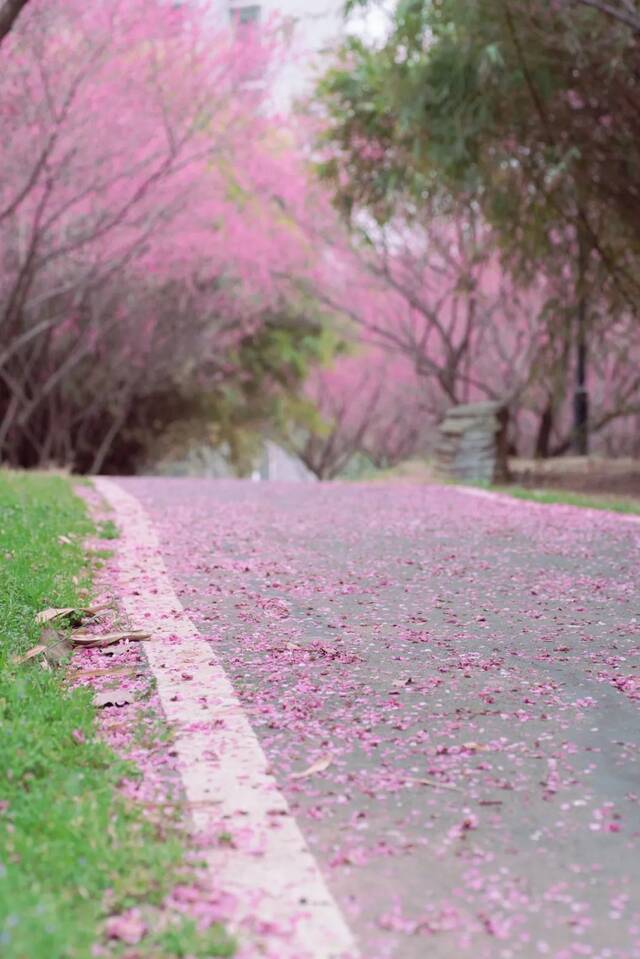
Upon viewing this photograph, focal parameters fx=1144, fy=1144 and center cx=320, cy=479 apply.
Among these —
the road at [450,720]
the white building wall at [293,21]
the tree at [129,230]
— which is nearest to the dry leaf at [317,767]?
the road at [450,720]

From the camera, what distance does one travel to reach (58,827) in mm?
2541

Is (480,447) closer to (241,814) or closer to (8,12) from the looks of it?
(8,12)

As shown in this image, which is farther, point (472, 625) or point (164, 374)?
point (164, 374)

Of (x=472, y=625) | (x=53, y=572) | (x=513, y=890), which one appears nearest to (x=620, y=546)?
(x=472, y=625)

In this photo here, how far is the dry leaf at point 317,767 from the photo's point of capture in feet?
9.84

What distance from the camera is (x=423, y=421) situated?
26.1 metres

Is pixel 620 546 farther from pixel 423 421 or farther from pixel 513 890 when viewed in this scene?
pixel 423 421

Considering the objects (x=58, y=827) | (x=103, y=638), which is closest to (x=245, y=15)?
(x=103, y=638)

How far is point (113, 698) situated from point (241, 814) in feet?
3.16

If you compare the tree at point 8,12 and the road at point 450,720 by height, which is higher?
the tree at point 8,12

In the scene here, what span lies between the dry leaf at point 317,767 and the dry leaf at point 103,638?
1.35 metres

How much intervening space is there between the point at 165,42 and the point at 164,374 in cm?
689

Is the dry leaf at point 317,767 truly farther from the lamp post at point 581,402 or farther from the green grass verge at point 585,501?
the lamp post at point 581,402

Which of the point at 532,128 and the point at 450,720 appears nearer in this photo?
the point at 450,720
